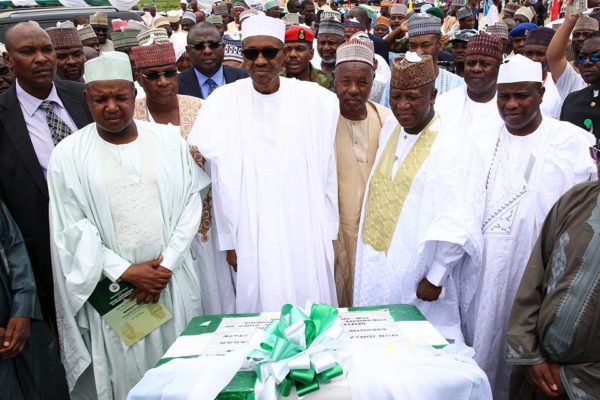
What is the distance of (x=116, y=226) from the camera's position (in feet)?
9.56

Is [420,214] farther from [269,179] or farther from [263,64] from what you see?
[263,64]

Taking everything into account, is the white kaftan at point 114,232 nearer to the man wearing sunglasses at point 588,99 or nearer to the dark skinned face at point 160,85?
the dark skinned face at point 160,85

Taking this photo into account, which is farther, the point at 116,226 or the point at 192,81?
the point at 192,81

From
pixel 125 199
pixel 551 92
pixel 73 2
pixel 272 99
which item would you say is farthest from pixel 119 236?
pixel 73 2

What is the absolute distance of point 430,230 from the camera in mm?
2770

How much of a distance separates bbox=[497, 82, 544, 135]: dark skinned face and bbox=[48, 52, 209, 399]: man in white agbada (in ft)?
6.05

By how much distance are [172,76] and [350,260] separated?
1.66 meters

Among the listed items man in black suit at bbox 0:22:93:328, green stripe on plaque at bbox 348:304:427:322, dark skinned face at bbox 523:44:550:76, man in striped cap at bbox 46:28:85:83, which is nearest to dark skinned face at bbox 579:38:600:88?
dark skinned face at bbox 523:44:550:76

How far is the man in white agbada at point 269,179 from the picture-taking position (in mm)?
3152

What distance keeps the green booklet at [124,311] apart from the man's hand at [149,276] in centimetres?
10

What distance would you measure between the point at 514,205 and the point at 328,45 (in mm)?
3001

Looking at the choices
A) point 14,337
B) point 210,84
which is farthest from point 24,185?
point 210,84

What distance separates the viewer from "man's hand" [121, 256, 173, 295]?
9.38 feet

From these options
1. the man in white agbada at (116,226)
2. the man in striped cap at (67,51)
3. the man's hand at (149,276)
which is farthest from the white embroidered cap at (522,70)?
the man in striped cap at (67,51)
